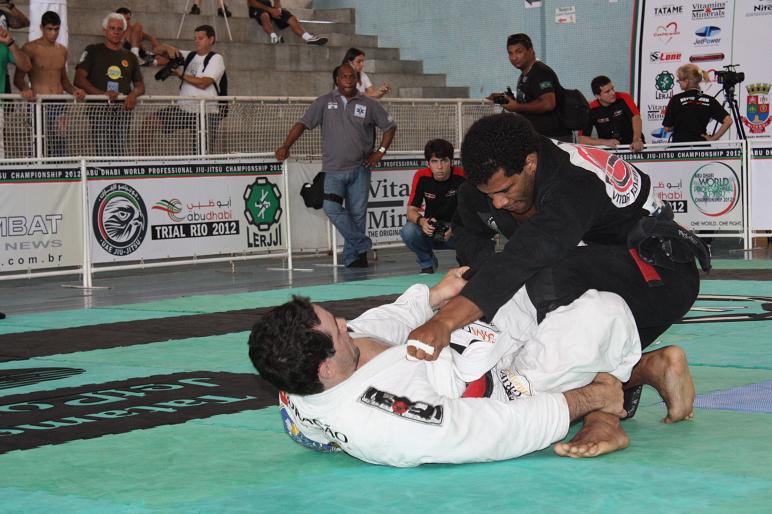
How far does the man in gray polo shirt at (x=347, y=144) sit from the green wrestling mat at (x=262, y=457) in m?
6.16

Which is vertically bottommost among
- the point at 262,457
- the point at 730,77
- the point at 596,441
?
the point at 262,457

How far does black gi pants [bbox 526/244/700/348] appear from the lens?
4449mm

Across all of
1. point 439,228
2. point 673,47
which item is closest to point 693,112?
point 673,47

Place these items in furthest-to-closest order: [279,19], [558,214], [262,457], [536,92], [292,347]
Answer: [279,19]
[536,92]
[262,457]
[558,214]
[292,347]

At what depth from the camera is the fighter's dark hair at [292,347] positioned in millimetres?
3846

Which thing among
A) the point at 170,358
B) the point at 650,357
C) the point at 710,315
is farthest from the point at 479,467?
the point at 710,315

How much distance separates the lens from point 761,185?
1321 cm

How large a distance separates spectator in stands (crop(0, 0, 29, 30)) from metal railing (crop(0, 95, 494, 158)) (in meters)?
2.42

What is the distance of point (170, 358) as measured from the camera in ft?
22.9

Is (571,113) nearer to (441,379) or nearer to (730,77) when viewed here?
(730,77)

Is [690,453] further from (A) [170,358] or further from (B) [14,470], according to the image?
(A) [170,358]

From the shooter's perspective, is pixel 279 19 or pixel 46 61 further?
pixel 279 19

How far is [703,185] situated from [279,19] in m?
8.11

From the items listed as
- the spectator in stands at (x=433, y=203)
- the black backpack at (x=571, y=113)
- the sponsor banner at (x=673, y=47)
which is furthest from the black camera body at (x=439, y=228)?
the sponsor banner at (x=673, y=47)
